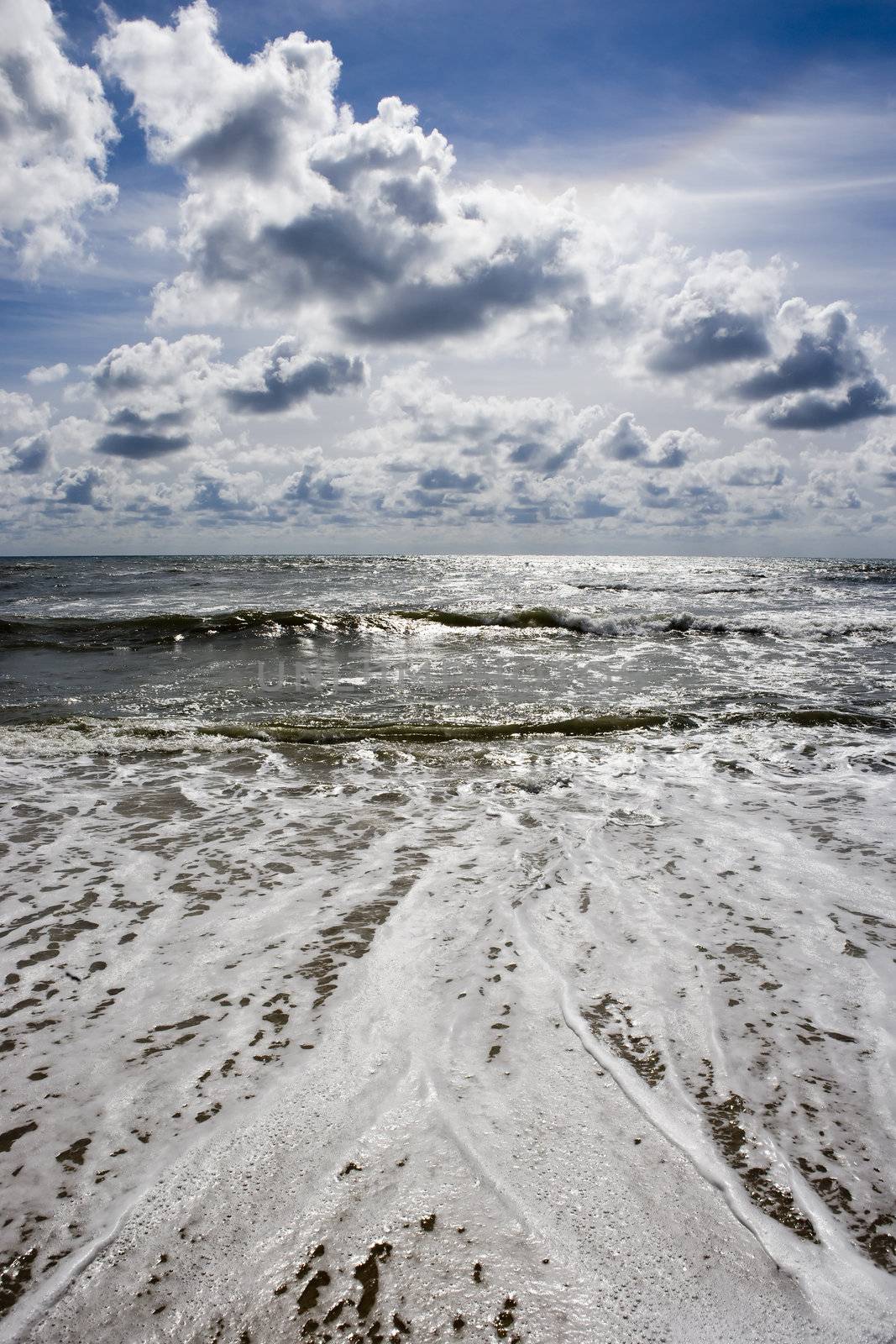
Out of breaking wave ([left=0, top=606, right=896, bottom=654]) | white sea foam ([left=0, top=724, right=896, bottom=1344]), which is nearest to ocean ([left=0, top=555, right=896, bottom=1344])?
white sea foam ([left=0, top=724, right=896, bottom=1344])

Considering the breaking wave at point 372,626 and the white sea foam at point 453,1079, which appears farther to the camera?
the breaking wave at point 372,626

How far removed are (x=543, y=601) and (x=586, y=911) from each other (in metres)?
24.1

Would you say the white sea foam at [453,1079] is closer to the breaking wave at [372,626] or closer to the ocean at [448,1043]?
the ocean at [448,1043]

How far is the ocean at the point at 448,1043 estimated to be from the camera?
175 centimetres

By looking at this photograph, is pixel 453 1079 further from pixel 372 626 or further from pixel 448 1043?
pixel 372 626

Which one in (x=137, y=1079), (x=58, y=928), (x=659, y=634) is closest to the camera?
(x=137, y=1079)

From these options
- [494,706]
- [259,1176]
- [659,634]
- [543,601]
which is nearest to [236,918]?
[259,1176]

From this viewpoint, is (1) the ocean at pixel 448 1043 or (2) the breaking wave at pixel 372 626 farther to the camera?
(2) the breaking wave at pixel 372 626

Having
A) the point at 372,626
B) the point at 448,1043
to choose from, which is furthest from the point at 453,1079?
the point at 372,626

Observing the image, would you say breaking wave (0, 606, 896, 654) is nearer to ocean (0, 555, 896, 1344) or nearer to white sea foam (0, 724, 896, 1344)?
ocean (0, 555, 896, 1344)

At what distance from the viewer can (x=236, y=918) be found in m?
3.71

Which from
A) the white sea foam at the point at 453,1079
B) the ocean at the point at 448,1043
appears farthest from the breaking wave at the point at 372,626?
the white sea foam at the point at 453,1079

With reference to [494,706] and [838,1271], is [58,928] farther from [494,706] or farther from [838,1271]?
[494,706]

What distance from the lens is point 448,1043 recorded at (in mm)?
2686
